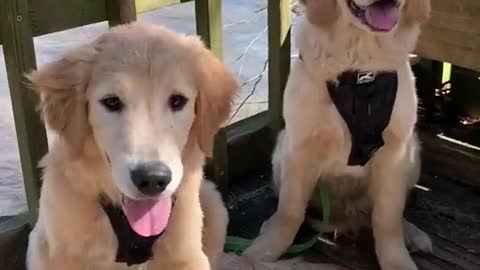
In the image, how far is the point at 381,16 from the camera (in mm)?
2516

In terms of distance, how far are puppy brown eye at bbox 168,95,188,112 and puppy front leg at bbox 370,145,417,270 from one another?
0.95 metres

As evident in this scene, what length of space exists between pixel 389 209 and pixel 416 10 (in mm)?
679

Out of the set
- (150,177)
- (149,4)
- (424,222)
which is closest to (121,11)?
(149,4)

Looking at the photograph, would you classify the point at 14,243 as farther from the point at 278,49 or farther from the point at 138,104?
the point at 278,49

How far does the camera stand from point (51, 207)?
2.22m

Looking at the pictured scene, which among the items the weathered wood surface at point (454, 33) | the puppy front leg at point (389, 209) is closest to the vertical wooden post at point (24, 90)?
the puppy front leg at point (389, 209)

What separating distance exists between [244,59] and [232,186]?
5.21 ft

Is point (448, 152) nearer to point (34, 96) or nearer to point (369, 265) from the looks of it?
point (369, 265)

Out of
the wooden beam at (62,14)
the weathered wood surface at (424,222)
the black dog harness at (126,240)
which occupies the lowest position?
the weathered wood surface at (424,222)

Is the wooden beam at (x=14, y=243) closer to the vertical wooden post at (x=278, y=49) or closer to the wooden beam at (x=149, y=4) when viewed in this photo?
the wooden beam at (x=149, y=4)

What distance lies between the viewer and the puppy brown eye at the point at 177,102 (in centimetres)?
205

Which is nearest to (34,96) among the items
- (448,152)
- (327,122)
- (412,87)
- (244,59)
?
(327,122)

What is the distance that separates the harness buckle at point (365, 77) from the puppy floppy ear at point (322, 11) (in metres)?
0.20

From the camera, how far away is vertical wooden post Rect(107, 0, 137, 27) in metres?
2.75
